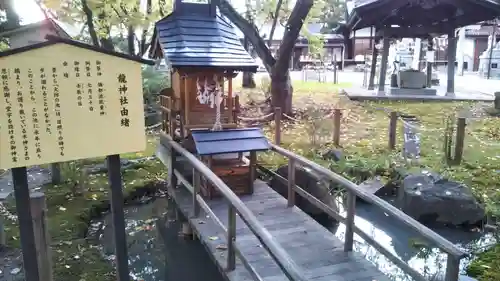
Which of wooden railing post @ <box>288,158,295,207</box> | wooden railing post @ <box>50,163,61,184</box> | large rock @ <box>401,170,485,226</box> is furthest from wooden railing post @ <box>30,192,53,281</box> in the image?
large rock @ <box>401,170,485,226</box>

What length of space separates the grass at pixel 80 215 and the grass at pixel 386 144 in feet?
9.37

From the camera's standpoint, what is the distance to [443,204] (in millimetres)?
6723

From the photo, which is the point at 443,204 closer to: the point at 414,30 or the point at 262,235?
the point at 262,235

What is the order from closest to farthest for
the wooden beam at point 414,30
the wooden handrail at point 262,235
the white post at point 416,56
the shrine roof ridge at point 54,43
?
the shrine roof ridge at point 54,43
the wooden handrail at point 262,235
the wooden beam at point 414,30
the white post at point 416,56

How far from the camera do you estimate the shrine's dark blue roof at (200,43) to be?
20.5 feet

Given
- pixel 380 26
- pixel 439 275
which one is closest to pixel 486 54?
pixel 380 26

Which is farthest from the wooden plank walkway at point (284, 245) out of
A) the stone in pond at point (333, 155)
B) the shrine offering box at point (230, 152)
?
the stone in pond at point (333, 155)

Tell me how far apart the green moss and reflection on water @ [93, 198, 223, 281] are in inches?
130

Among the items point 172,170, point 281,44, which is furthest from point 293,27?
point 172,170

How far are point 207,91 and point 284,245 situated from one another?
2.87 meters

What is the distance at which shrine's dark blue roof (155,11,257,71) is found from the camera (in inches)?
246

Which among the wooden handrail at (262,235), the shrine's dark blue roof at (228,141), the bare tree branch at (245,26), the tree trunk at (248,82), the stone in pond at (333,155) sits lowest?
the stone in pond at (333,155)

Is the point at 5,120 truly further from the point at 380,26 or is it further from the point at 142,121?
the point at 380,26

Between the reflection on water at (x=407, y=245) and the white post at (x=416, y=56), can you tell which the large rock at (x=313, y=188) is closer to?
the reflection on water at (x=407, y=245)
